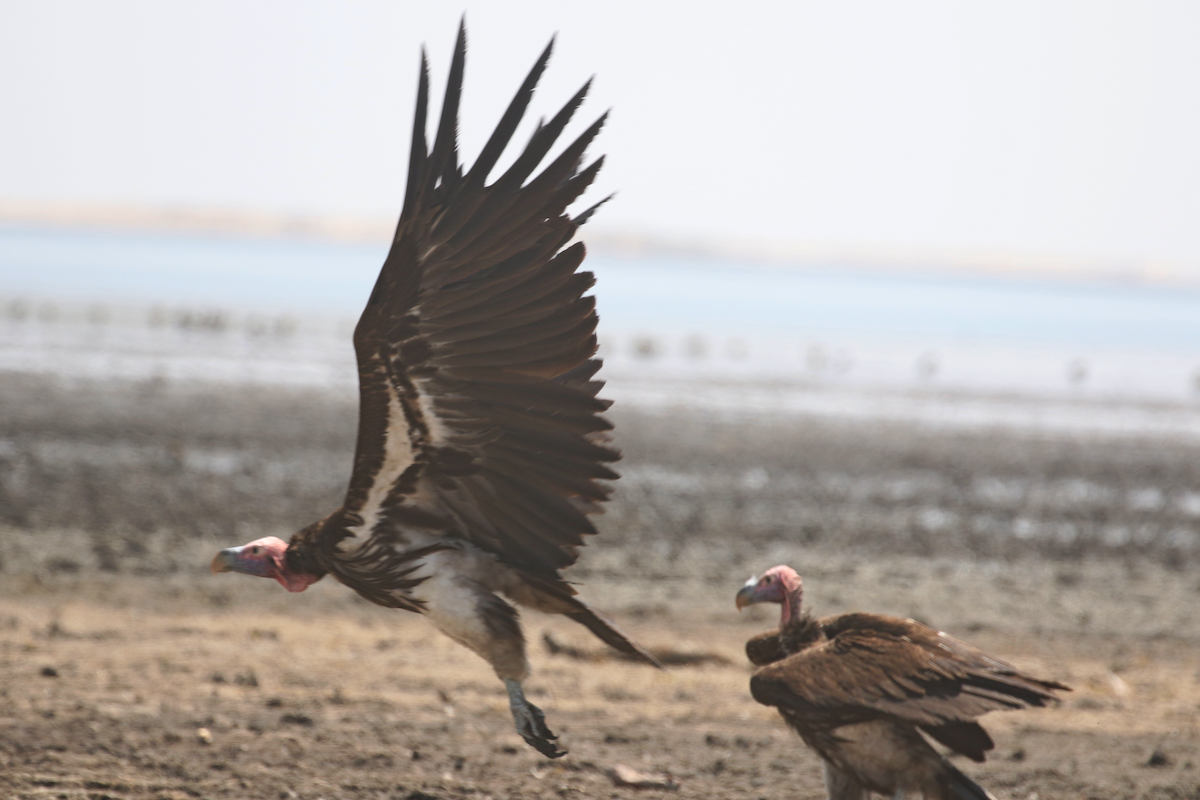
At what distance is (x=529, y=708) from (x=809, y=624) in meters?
1.22

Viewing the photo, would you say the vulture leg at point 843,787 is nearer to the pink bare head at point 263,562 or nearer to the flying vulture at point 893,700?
the flying vulture at point 893,700

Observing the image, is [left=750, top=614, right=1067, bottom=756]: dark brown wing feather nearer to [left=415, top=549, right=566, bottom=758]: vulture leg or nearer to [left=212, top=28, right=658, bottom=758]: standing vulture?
[left=212, top=28, right=658, bottom=758]: standing vulture

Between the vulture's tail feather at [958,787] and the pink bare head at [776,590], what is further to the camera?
the pink bare head at [776,590]

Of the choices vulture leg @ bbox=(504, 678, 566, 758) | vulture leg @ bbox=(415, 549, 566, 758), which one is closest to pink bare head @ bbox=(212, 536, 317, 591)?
vulture leg @ bbox=(415, 549, 566, 758)

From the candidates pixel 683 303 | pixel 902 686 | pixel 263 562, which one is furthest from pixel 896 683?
pixel 683 303

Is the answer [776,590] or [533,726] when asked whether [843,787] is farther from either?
[533,726]

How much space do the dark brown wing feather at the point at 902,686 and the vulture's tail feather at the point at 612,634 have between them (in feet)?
1.43

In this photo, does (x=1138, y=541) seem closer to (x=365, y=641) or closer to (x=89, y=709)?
(x=365, y=641)

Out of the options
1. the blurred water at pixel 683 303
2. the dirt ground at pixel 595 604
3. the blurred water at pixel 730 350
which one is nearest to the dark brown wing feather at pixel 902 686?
the dirt ground at pixel 595 604

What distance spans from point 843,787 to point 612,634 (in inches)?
44.5

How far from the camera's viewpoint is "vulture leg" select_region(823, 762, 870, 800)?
15.0 ft

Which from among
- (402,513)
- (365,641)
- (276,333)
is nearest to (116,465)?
(365,641)

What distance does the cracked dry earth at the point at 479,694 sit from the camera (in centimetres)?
560

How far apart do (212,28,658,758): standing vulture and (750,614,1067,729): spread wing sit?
63cm
